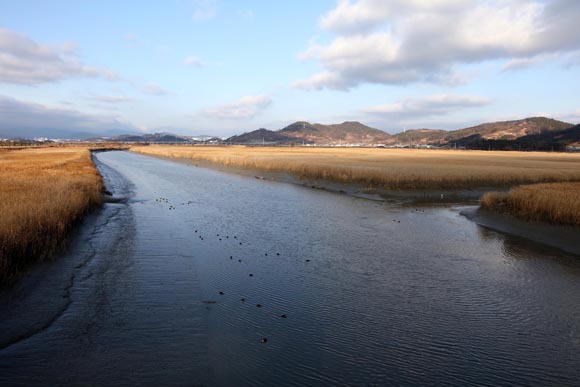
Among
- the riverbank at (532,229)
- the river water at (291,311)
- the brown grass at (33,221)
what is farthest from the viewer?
the riverbank at (532,229)

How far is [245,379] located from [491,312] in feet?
19.6

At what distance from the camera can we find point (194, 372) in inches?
263

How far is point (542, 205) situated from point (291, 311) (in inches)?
611

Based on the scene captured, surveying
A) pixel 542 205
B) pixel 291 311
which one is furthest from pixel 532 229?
pixel 291 311

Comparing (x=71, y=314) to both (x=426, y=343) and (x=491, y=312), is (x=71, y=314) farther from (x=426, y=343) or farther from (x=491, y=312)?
(x=491, y=312)

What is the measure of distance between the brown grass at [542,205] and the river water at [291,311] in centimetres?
302

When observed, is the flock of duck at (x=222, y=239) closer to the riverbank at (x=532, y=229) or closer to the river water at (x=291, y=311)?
the river water at (x=291, y=311)

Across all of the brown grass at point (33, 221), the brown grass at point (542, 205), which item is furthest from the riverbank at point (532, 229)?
the brown grass at point (33, 221)

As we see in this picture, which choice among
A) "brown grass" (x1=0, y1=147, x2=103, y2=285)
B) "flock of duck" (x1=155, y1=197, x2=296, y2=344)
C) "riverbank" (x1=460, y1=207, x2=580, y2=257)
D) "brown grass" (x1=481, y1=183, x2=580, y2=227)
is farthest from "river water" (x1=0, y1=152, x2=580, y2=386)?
"brown grass" (x1=481, y1=183, x2=580, y2=227)

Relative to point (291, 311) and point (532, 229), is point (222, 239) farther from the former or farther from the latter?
point (532, 229)

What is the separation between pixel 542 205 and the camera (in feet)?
64.2

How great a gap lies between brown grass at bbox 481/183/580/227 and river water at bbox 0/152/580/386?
3.02 m

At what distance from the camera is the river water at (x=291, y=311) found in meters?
6.85

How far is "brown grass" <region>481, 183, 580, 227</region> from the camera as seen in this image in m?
18.1
